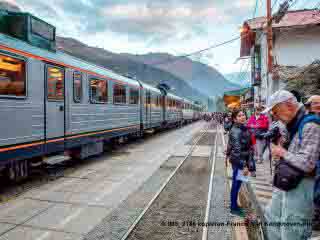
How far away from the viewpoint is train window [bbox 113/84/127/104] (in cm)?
1125

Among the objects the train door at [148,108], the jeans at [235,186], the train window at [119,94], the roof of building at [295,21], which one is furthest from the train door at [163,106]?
the jeans at [235,186]

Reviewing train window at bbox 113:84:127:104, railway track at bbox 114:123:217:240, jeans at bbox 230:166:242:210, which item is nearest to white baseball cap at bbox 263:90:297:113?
railway track at bbox 114:123:217:240

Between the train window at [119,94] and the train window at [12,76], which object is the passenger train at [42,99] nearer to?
the train window at [12,76]

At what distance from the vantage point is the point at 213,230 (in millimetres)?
4473

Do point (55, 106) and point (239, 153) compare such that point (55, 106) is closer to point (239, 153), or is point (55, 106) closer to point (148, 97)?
point (239, 153)

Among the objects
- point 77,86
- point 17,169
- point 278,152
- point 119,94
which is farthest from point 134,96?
point 278,152

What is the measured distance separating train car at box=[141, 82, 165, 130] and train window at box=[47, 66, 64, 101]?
832cm

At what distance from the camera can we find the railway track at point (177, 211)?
4.36m

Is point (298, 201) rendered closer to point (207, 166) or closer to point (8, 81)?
point (8, 81)

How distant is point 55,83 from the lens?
7.20 m

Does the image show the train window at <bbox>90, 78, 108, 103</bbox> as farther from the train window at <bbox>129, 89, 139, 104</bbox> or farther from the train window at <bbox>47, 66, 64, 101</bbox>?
the train window at <bbox>129, 89, 139, 104</bbox>

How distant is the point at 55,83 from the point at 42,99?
761 millimetres

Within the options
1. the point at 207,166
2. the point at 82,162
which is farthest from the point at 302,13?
A: the point at 82,162

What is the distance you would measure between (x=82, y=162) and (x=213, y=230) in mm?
6594
